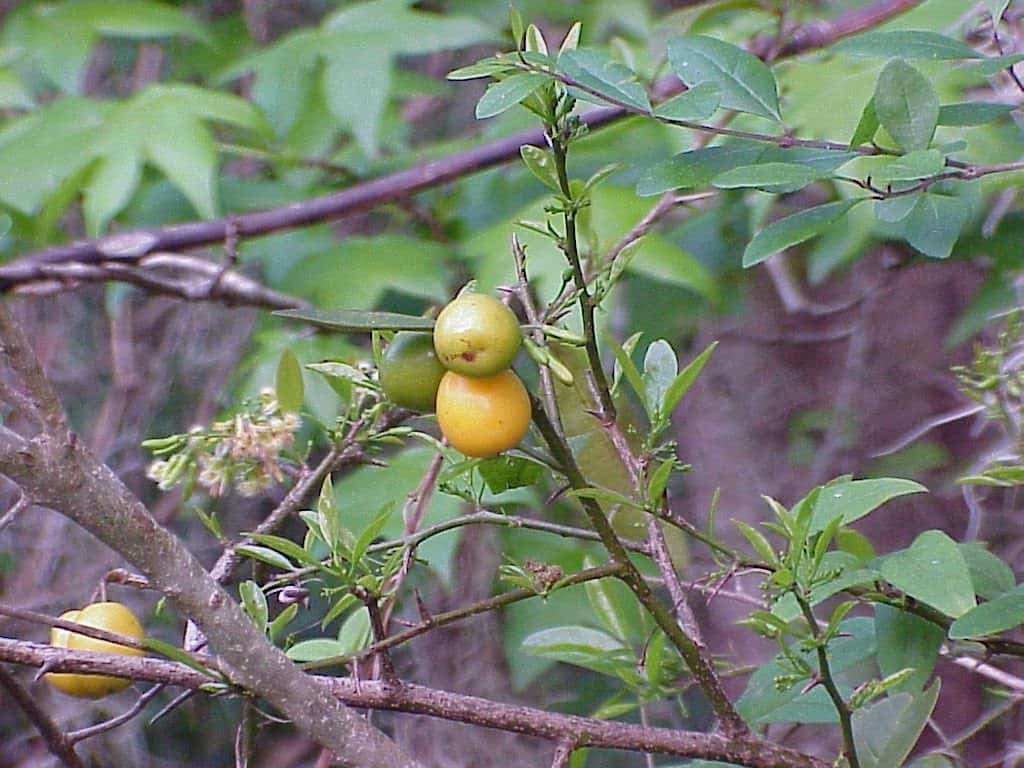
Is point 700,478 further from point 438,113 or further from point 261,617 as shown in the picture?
point 261,617

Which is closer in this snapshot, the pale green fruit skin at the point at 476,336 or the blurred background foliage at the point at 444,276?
the pale green fruit skin at the point at 476,336

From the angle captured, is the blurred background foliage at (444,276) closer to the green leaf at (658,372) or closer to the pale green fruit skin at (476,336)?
the green leaf at (658,372)

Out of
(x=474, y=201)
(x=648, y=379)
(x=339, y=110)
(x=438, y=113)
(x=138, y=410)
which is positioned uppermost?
(x=648, y=379)

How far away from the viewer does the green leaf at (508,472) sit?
18.9 inches

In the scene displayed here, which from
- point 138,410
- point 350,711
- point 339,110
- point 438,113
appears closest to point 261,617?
point 350,711

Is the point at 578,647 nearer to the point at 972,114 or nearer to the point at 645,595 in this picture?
the point at 645,595

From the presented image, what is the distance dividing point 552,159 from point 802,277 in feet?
4.85

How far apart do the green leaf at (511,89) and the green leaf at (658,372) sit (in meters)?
0.15

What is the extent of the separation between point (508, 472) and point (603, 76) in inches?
7.2

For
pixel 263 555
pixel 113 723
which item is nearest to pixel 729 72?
pixel 263 555

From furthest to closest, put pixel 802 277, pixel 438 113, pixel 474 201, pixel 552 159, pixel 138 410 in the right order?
1. pixel 438 113
2. pixel 802 277
3. pixel 138 410
4. pixel 474 201
5. pixel 552 159

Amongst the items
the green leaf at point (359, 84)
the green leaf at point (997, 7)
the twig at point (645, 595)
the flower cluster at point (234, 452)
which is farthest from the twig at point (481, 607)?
the green leaf at point (359, 84)

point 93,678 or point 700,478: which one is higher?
point 93,678

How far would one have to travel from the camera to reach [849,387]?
179 centimetres
